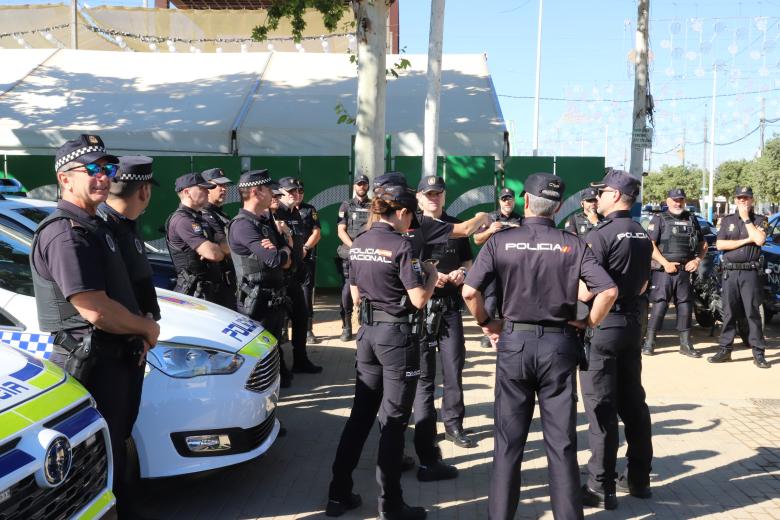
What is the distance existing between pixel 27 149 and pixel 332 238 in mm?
6359

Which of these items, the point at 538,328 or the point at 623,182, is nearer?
the point at 538,328

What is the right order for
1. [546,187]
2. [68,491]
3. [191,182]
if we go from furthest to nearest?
[191,182] → [546,187] → [68,491]

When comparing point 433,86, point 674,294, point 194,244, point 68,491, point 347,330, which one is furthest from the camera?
point 433,86

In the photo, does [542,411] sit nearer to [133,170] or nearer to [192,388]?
[192,388]

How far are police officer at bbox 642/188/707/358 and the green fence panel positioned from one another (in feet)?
19.7

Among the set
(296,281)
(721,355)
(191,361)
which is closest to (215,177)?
(296,281)

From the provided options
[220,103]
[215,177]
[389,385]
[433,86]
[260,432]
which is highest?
[220,103]

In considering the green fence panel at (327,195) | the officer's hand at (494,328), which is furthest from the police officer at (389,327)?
the green fence panel at (327,195)

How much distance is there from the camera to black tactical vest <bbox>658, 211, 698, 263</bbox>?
9.09m

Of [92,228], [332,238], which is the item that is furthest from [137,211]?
[332,238]

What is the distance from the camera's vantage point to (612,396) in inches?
183

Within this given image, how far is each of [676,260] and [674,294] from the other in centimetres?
49

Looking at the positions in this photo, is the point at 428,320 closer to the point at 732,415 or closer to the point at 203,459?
the point at 203,459

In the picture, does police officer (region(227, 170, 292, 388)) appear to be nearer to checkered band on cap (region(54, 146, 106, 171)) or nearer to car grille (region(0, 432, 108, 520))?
checkered band on cap (region(54, 146, 106, 171))
